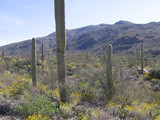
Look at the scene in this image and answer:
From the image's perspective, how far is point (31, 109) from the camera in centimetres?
526

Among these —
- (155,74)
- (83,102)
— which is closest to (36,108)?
(83,102)

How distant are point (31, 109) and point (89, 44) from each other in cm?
8486

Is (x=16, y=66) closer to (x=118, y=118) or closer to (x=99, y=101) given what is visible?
(x=99, y=101)

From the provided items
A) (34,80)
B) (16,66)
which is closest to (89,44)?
(16,66)

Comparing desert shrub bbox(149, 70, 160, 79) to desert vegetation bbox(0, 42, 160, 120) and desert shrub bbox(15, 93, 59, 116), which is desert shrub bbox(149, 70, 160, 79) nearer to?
desert vegetation bbox(0, 42, 160, 120)

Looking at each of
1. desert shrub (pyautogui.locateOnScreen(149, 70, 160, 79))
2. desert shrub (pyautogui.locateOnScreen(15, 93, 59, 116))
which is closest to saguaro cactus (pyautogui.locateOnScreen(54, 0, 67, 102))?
desert shrub (pyautogui.locateOnScreen(15, 93, 59, 116))

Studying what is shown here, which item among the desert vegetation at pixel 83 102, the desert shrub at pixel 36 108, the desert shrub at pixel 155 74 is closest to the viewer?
the desert shrub at pixel 36 108

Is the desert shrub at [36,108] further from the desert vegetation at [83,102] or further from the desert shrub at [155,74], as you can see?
the desert shrub at [155,74]

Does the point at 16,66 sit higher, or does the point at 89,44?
the point at 89,44

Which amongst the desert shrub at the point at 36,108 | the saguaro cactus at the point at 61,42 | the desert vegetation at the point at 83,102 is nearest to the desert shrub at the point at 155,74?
the desert vegetation at the point at 83,102

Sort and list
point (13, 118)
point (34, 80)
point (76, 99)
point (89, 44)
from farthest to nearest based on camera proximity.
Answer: point (89, 44) → point (34, 80) → point (76, 99) → point (13, 118)

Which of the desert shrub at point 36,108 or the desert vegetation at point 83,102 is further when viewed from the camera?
the desert vegetation at point 83,102

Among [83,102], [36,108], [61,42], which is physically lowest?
[83,102]

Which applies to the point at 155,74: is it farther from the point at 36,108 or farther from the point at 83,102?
the point at 36,108
